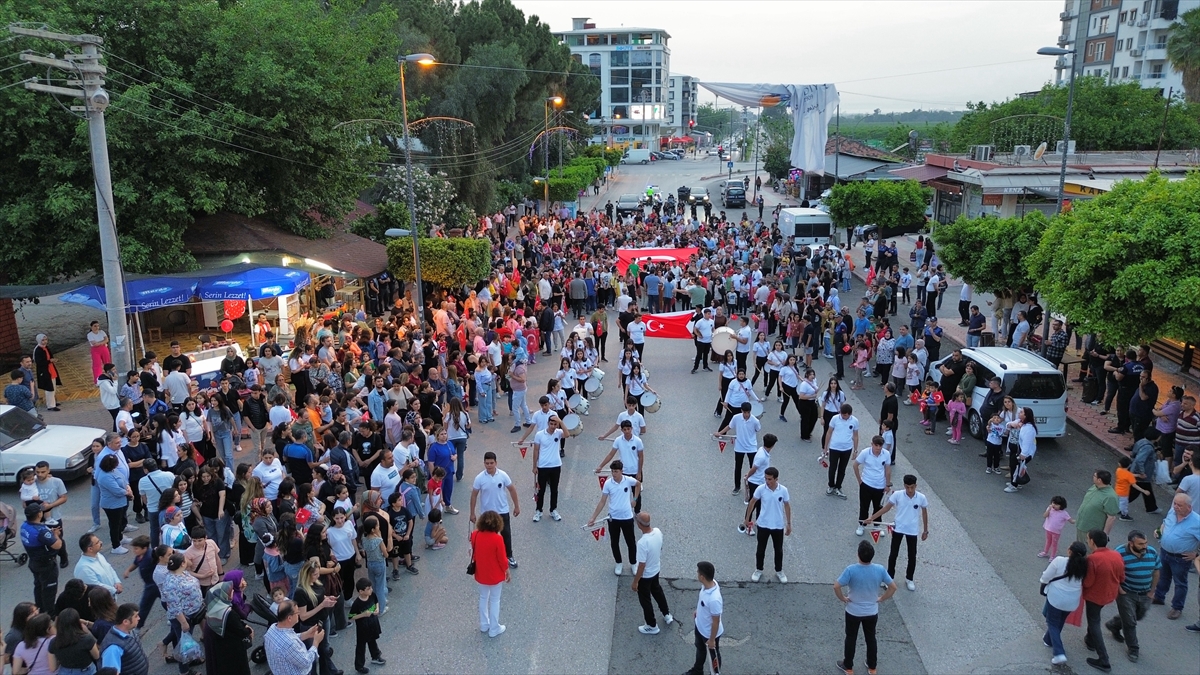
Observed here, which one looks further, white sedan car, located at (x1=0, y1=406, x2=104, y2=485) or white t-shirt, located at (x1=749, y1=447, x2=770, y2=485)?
white sedan car, located at (x1=0, y1=406, x2=104, y2=485)

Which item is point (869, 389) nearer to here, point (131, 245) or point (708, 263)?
point (708, 263)

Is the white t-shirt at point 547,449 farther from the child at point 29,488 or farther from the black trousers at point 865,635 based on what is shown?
the child at point 29,488

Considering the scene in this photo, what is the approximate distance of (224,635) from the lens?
6941 millimetres

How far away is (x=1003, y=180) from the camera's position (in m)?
31.6

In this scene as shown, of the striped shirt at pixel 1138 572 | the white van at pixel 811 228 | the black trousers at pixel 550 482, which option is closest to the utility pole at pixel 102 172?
the black trousers at pixel 550 482

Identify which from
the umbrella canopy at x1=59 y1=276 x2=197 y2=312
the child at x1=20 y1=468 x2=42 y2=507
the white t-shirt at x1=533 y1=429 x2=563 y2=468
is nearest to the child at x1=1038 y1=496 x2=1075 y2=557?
the white t-shirt at x1=533 y1=429 x2=563 y2=468

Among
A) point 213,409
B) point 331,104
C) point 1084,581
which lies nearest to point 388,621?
point 213,409

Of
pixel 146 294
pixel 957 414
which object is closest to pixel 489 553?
pixel 957 414

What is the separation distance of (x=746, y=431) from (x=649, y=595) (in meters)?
3.54

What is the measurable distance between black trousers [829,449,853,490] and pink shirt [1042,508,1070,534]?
2616 mm

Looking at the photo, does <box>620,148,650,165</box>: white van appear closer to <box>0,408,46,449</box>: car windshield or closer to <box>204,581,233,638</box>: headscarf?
<box>0,408,46,449</box>: car windshield

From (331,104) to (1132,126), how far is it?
42499 mm

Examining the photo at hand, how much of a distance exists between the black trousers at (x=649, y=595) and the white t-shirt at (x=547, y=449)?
2618 mm

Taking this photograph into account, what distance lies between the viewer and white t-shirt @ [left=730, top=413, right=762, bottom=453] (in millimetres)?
11148
